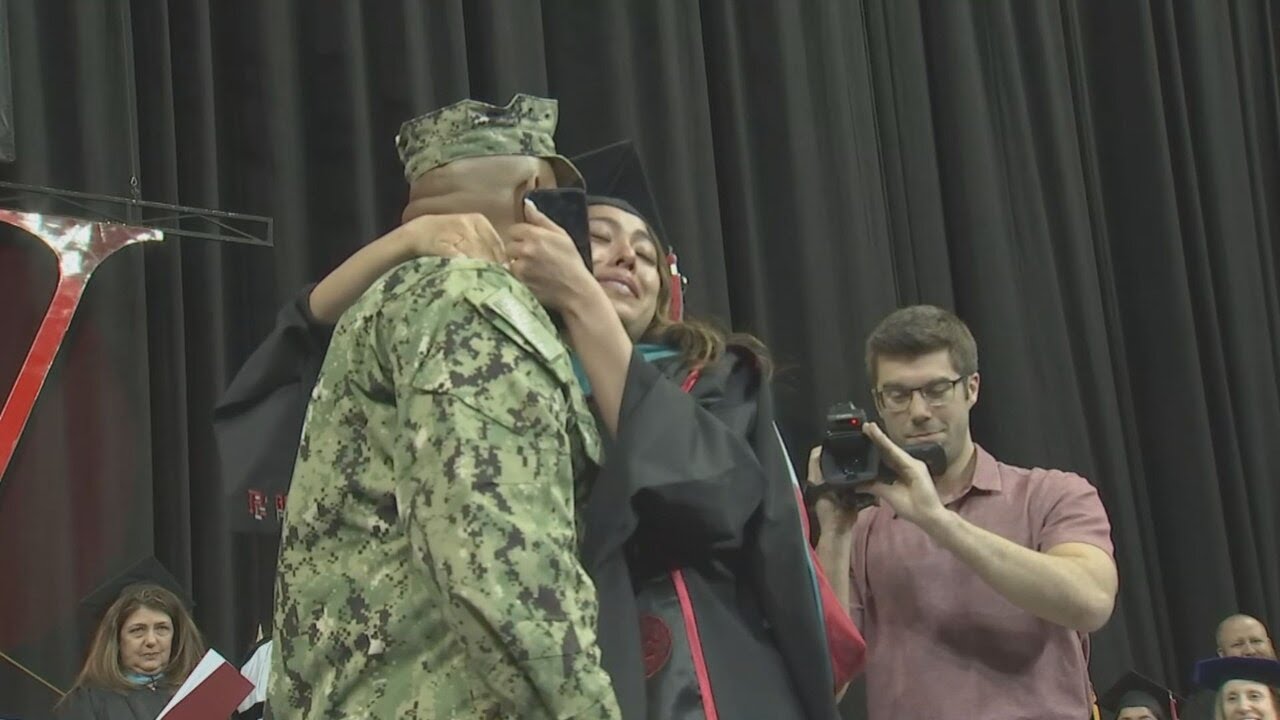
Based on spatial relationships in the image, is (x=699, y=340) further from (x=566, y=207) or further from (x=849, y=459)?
(x=849, y=459)

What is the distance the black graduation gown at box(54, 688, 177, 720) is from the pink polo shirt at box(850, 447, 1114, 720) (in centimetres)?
192

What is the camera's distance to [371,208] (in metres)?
4.04

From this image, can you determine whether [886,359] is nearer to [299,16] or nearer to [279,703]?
[279,703]

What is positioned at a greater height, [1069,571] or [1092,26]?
[1092,26]

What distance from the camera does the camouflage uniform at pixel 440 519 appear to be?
1353 millimetres

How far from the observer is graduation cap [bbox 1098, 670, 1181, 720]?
12.6 feet

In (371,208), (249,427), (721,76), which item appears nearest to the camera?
(249,427)

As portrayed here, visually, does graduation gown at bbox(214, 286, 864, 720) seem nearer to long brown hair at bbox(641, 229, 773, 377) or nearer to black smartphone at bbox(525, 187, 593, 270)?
long brown hair at bbox(641, 229, 773, 377)

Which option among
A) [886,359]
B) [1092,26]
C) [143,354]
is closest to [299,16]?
[143,354]

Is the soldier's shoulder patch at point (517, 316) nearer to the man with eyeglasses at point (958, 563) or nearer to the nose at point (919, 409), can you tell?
the man with eyeglasses at point (958, 563)

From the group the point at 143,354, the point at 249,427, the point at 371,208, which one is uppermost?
the point at 371,208

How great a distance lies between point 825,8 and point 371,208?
5.62ft

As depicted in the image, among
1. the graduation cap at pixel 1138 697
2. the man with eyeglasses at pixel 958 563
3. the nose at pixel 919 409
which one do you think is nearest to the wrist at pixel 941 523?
the man with eyeglasses at pixel 958 563

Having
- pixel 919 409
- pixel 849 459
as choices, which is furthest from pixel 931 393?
pixel 849 459
